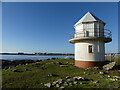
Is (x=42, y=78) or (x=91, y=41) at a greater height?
(x=91, y=41)

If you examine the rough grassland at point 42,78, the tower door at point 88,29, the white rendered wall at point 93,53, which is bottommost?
the rough grassland at point 42,78

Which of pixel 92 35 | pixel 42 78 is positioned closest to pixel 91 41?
pixel 92 35

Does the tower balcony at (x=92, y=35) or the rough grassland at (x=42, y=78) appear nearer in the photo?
the rough grassland at (x=42, y=78)

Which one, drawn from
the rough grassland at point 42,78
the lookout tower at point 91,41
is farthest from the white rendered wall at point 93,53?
the rough grassland at point 42,78

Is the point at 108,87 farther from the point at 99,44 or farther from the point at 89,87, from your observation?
the point at 99,44

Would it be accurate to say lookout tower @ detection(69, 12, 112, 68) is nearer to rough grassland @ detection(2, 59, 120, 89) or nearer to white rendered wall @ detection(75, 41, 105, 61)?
white rendered wall @ detection(75, 41, 105, 61)

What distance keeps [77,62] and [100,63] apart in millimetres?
3193

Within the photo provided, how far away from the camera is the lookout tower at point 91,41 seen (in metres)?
16.1

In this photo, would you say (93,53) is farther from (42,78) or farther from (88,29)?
(42,78)

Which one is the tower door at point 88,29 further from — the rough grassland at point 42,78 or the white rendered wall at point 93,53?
the rough grassland at point 42,78

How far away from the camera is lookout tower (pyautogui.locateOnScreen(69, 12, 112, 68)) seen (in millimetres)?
16078

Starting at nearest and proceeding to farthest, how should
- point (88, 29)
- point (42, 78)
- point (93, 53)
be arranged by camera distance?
point (42, 78)
point (93, 53)
point (88, 29)

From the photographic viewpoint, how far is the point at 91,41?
16.2 meters

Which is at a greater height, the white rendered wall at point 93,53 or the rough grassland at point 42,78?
the white rendered wall at point 93,53
